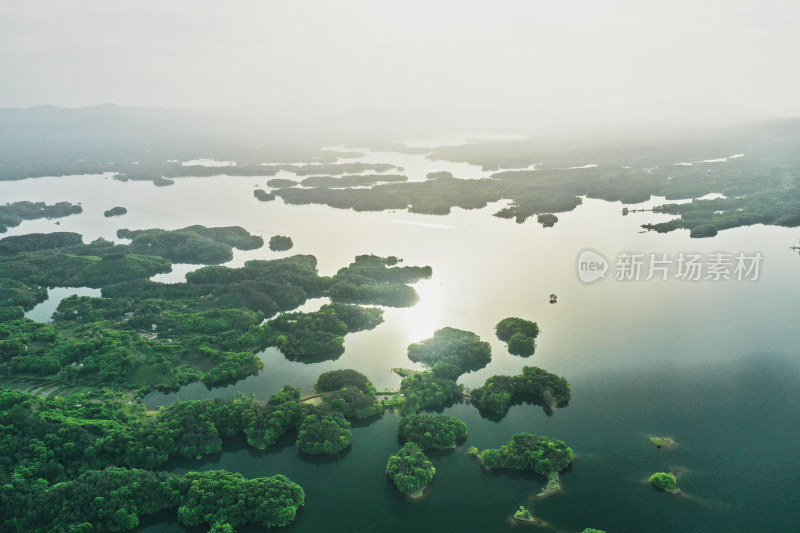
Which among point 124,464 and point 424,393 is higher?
point 424,393

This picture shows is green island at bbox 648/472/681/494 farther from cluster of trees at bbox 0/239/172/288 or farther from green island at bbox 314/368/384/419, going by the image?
cluster of trees at bbox 0/239/172/288

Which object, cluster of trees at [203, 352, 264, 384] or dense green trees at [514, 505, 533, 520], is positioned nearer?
dense green trees at [514, 505, 533, 520]

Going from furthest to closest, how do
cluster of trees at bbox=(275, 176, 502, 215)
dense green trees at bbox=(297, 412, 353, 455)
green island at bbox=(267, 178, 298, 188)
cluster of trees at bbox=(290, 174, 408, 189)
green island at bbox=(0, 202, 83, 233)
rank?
1. green island at bbox=(267, 178, 298, 188)
2. cluster of trees at bbox=(290, 174, 408, 189)
3. cluster of trees at bbox=(275, 176, 502, 215)
4. green island at bbox=(0, 202, 83, 233)
5. dense green trees at bbox=(297, 412, 353, 455)

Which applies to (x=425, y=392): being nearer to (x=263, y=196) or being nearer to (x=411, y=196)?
(x=411, y=196)

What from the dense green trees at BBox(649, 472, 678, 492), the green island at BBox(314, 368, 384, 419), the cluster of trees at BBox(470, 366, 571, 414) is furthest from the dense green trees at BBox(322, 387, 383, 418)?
the dense green trees at BBox(649, 472, 678, 492)

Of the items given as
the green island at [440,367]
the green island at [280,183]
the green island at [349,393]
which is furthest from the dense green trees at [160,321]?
the green island at [280,183]

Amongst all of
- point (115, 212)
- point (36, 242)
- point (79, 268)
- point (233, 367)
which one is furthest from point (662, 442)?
point (115, 212)
